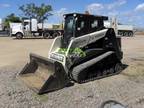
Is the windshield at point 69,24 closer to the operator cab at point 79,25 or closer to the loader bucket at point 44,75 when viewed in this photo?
the operator cab at point 79,25

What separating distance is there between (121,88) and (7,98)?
366 cm

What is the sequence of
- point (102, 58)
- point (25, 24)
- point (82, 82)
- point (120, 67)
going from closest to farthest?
point (82, 82) < point (102, 58) < point (120, 67) < point (25, 24)

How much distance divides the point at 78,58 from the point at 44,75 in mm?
1362

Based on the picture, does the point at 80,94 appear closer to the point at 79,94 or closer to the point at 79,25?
the point at 79,94

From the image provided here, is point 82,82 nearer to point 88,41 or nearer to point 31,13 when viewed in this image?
point 88,41

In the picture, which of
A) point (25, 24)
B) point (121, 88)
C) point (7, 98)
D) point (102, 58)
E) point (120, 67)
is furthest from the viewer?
point (25, 24)

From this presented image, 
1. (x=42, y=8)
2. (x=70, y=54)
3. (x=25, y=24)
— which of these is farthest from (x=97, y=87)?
(x=42, y=8)

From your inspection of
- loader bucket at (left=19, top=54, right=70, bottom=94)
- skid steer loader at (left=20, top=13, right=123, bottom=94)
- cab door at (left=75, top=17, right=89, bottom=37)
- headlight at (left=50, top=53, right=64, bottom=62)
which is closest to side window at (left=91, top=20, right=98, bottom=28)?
skid steer loader at (left=20, top=13, right=123, bottom=94)

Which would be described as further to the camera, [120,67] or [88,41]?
[120,67]

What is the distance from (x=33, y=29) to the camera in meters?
42.4

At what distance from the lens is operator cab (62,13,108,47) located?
11.3 metres

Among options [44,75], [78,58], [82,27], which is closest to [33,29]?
[82,27]

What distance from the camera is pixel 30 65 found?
1120 centimetres

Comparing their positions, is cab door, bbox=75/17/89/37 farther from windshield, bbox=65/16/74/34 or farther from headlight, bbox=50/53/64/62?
headlight, bbox=50/53/64/62
